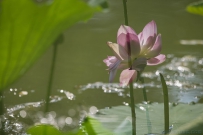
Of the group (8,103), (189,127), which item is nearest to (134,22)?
(8,103)

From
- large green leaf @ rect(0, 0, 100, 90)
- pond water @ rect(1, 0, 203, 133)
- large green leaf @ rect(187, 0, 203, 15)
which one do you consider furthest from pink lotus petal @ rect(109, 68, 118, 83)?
pond water @ rect(1, 0, 203, 133)

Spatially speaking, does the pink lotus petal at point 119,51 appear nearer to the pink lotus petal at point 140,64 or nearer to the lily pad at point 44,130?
the pink lotus petal at point 140,64

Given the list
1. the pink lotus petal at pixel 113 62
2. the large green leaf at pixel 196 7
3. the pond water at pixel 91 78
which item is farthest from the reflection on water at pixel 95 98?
the large green leaf at pixel 196 7

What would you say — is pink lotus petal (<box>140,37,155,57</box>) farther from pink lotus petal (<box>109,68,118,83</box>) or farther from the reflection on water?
the reflection on water

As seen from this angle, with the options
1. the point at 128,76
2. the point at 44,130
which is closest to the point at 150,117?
the point at 128,76

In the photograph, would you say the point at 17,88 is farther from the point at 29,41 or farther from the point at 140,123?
the point at 29,41

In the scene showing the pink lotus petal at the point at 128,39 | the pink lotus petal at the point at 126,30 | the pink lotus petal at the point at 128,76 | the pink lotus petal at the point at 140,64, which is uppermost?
the pink lotus petal at the point at 126,30

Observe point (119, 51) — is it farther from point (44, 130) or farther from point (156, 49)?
point (44, 130)
